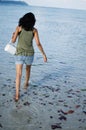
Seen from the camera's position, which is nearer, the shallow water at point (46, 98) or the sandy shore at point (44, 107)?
the sandy shore at point (44, 107)

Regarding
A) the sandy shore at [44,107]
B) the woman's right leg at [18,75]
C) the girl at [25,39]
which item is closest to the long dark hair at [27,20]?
the girl at [25,39]

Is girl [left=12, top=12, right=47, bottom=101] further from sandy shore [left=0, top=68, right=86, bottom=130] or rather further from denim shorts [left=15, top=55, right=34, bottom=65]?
sandy shore [left=0, top=68, right=86, bottom=130]

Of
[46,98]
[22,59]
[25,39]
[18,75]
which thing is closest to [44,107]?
[46,98]

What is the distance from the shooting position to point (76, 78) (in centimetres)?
1120

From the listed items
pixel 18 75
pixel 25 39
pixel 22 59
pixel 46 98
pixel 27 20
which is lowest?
pixel 46 98

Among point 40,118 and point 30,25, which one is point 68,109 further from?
point 30,25

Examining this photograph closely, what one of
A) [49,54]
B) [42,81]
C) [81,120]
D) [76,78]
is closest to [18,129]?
[81,120]

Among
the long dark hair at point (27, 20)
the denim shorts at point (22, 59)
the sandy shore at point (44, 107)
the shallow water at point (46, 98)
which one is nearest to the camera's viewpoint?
the sandy shore at point (44, 107)

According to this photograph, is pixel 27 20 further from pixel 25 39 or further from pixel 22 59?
pixel 22 59

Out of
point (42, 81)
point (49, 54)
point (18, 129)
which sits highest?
point (18, 129)

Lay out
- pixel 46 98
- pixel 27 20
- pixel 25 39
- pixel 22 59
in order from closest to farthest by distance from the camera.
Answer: pixel 27 20 < pixel 25 39 < pixel 22 59 < pixel 46 98

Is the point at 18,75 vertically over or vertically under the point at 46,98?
→ over

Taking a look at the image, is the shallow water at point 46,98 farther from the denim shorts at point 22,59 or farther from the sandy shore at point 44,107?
the denim shorts at point 22,59

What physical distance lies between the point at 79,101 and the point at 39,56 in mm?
7200
